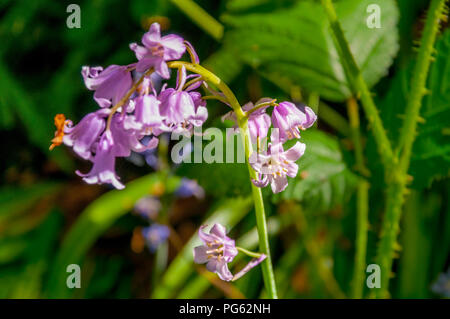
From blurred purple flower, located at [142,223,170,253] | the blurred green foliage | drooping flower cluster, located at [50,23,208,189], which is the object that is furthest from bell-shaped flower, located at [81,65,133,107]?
blurred purple flower, located at [142,223,170,253]

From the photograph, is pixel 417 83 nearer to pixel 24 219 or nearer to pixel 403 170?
pixel 403 170

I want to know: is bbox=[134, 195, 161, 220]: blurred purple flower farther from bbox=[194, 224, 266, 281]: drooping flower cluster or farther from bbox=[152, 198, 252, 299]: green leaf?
bbox=[194, 224, 266, 281]: drooping flower cluster

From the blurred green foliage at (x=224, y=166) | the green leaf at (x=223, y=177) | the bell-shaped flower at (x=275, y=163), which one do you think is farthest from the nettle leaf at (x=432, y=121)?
the bell-shaped flower at (x=275, y=163)

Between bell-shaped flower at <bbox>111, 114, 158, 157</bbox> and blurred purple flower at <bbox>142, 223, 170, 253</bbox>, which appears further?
blurred purple flower at <bbox>142, 223, 170, 253</bbox>

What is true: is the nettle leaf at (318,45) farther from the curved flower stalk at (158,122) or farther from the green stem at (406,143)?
the curved flower stalk at (158,122)

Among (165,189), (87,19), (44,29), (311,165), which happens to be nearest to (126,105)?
(311,165)

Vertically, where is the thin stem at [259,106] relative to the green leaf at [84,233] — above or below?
above

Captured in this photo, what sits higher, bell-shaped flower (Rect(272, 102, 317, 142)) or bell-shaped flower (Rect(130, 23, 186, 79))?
bell-shaped flower (Rect(130, 23, 186, 79))
